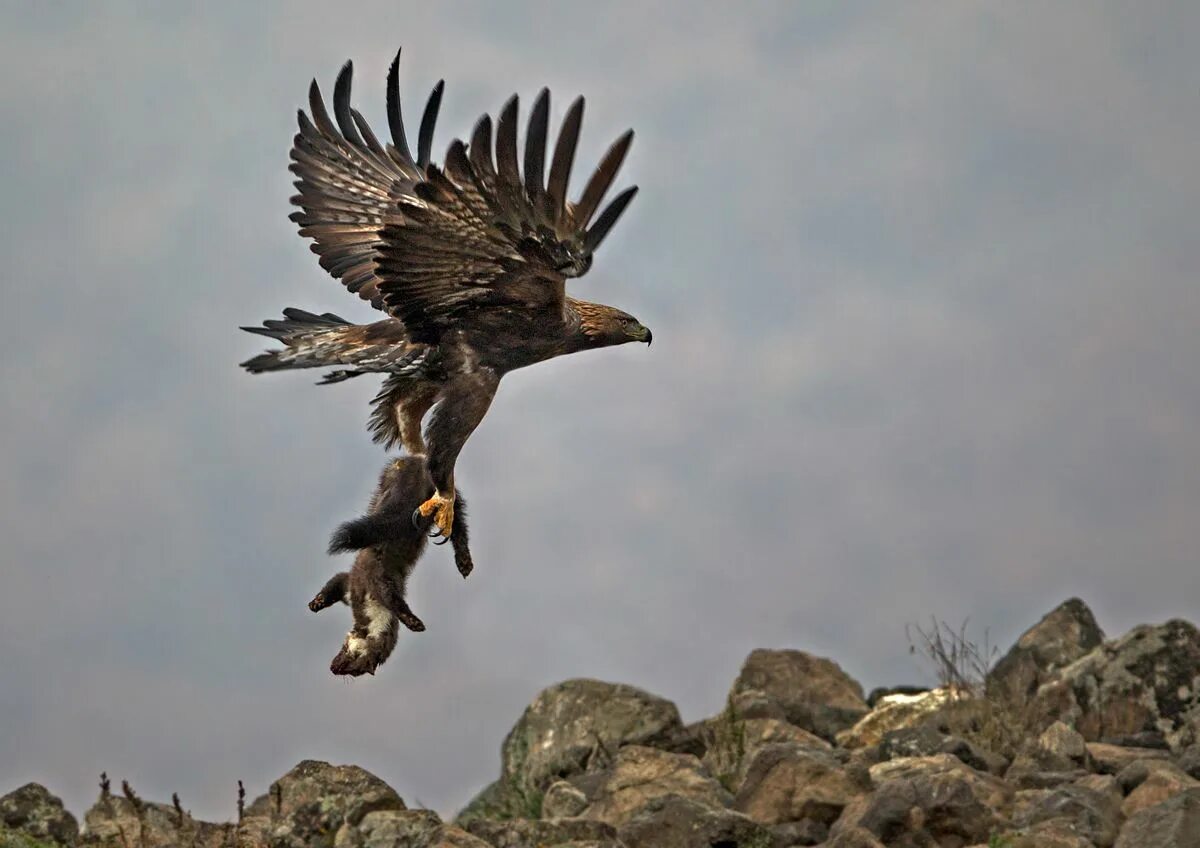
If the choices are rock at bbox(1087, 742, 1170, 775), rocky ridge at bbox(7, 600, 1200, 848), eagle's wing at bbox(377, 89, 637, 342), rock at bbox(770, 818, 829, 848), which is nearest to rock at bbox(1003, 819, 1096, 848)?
rocky ridge at bbox(7, 600, 1200, 848)

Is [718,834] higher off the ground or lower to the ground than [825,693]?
lower

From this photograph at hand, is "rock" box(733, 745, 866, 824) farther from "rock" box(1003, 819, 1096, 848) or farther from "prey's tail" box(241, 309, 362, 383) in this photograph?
"prey's tail" box(241, 309, 362, 383)

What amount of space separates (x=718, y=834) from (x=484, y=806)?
5.30 metres

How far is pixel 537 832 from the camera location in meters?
12.2

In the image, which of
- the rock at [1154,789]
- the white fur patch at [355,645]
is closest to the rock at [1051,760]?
the rock at [1154,789]

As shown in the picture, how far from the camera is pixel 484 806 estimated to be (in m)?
17.5

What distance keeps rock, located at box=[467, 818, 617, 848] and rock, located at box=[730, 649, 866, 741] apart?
6.29 metres

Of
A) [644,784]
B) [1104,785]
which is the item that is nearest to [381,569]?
[644,784]

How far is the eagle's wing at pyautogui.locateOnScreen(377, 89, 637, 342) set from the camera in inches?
369

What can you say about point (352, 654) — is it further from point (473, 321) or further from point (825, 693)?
point (825, 693)

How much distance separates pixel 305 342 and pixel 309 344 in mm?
51

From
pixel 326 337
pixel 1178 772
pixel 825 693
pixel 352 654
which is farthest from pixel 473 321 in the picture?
pixel 825 693

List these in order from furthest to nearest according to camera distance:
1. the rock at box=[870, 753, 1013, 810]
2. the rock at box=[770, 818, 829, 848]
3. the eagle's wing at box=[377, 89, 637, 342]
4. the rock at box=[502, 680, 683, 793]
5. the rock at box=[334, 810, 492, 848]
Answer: the rock at box=[502, 680, 683, 793] → the rock at box=[870, 753, 1013, 810] → the rock at box=[770, 818, 829, 848] → the rock at box=[334, 810, 492, 848] → the eagle's wing at box=[377, 89, 637, 342]

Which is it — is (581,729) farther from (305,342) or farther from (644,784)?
(305,342)
